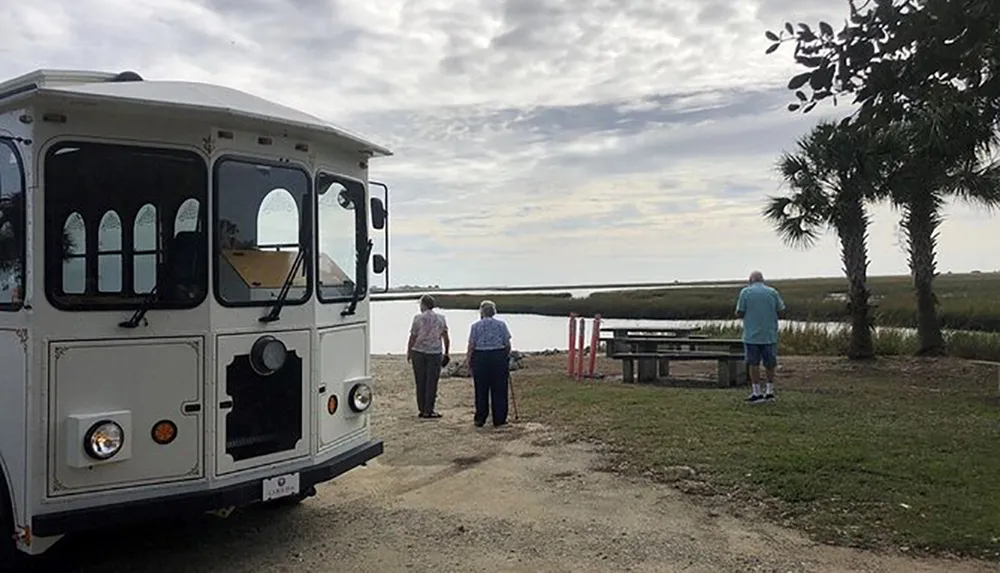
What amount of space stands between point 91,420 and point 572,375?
38.7 ft

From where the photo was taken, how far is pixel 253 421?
17.8ft

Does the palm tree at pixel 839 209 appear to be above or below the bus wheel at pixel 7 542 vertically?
above

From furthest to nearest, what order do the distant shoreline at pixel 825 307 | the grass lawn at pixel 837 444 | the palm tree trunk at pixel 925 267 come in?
the distant shoreline at pixel 825 307 < the palm tree trunk at pixel 925 267 < the grass lawn at pixel 837 444

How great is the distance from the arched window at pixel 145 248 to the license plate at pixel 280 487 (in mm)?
1413

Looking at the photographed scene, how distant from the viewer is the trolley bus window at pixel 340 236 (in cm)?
592

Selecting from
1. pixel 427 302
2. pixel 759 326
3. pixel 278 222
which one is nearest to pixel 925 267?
pixel 759 326

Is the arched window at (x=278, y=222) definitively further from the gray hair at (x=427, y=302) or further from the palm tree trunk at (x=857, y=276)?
the palm tree trunk at (x=857, y=276)

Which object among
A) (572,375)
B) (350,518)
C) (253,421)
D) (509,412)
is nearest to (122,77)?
(253,421)

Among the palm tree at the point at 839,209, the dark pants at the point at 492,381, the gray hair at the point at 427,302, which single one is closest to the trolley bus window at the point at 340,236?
the dark pants at the point at 492,381

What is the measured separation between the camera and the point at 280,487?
213 inches

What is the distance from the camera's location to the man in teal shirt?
11102mm

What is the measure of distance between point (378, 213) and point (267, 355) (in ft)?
4.98

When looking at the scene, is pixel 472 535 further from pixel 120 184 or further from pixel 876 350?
pixel 876 350

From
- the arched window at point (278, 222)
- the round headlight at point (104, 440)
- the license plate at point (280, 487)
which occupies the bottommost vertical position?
the license plate at point (280, 487)
